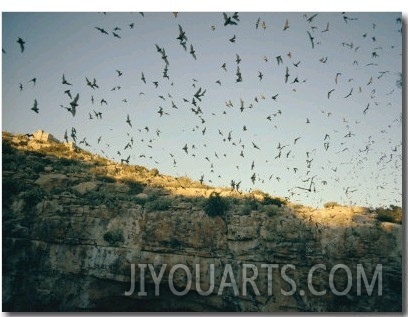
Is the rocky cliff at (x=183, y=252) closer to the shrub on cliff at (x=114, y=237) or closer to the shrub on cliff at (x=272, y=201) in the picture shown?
the shrub on cliff at (x=114, y=237)

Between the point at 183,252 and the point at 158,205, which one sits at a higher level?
the point at 158,205

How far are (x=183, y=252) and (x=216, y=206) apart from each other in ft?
7.90

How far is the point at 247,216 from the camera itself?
14180 mm

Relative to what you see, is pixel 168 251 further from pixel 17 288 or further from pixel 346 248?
pixel 346 248

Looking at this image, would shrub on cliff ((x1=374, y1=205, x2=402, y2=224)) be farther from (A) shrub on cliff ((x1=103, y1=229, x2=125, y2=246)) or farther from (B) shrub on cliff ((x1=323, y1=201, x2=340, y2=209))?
(A) shrub on cliff ((x1=103, y1=229, x2=125, y2=246))

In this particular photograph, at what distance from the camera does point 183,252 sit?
42.4 feet

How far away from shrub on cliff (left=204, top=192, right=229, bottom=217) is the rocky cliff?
145 millimetres

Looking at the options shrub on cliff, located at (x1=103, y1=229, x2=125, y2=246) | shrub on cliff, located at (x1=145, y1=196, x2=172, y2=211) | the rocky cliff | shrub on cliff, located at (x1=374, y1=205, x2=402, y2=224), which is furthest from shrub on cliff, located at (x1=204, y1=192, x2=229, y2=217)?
shrub on cliff, located at (x1=374, y1=205, x2=402, y2=224)

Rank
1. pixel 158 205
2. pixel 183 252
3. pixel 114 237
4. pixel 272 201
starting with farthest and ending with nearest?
pixel 272 201
pixel 158 205
pixel 114 237
pixel 183 252

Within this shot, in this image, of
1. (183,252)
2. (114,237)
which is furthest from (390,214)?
(114,237)

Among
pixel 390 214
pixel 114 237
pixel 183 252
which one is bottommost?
pixel 183 252

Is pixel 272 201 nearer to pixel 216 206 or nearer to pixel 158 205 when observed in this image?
pixel 216 206

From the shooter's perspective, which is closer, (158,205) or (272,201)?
(158,205)

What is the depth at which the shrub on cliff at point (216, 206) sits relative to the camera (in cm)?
1420
